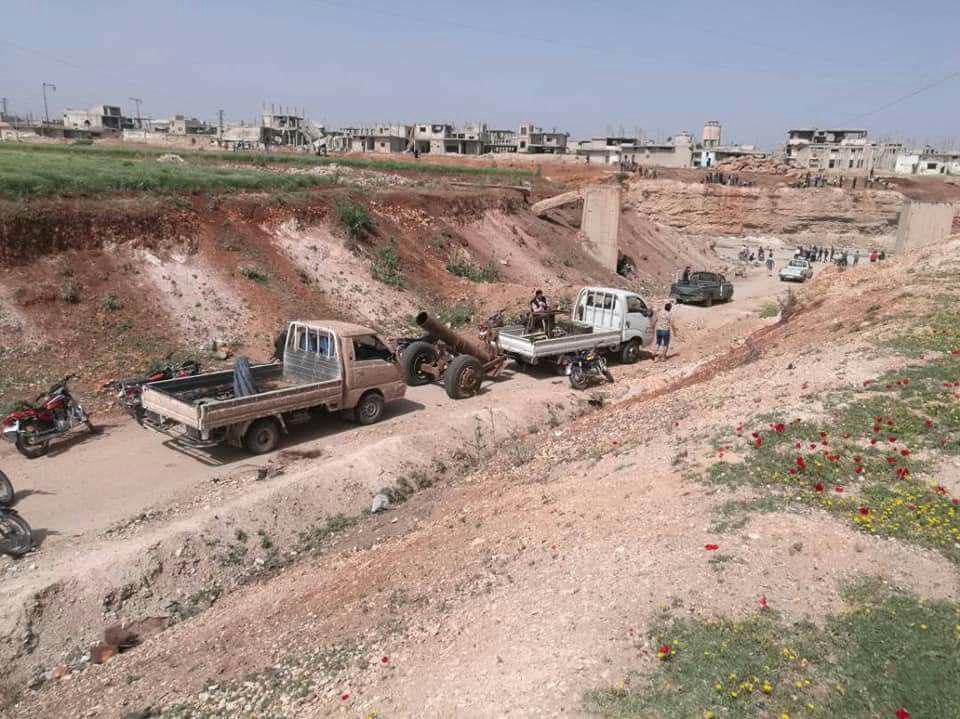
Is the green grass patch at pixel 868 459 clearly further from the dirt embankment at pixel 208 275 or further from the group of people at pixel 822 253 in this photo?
the group of people at pixel 822 253

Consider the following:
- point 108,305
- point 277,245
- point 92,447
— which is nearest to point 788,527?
point 92,447

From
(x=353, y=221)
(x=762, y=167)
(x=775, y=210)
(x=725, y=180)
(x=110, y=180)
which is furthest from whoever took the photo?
(x=762, y=167)

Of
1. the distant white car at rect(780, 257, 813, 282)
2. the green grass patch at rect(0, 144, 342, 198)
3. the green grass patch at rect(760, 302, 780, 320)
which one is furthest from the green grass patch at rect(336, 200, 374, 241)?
the distant white car at rect(780, 257, 813, 282)

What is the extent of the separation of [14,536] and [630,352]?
563 inches

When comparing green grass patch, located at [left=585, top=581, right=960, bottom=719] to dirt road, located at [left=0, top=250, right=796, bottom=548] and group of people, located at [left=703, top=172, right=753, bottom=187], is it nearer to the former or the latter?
dirt road, located at [left=0, top=250, right=796, bottom=548]

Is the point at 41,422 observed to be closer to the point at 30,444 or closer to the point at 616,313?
the point at 30,444

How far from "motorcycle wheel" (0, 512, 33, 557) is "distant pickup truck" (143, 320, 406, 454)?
2.66 metres

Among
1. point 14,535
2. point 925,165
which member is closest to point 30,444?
point 14,535

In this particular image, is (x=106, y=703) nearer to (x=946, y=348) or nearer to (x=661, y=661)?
(x=661, y=661)

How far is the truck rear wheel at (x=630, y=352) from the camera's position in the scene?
18125mm

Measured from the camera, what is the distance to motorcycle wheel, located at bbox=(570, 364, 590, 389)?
622 inches

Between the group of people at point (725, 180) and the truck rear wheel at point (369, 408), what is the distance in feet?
157

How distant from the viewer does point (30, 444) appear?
1106 centimetres

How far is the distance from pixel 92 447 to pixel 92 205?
989 centimetres
